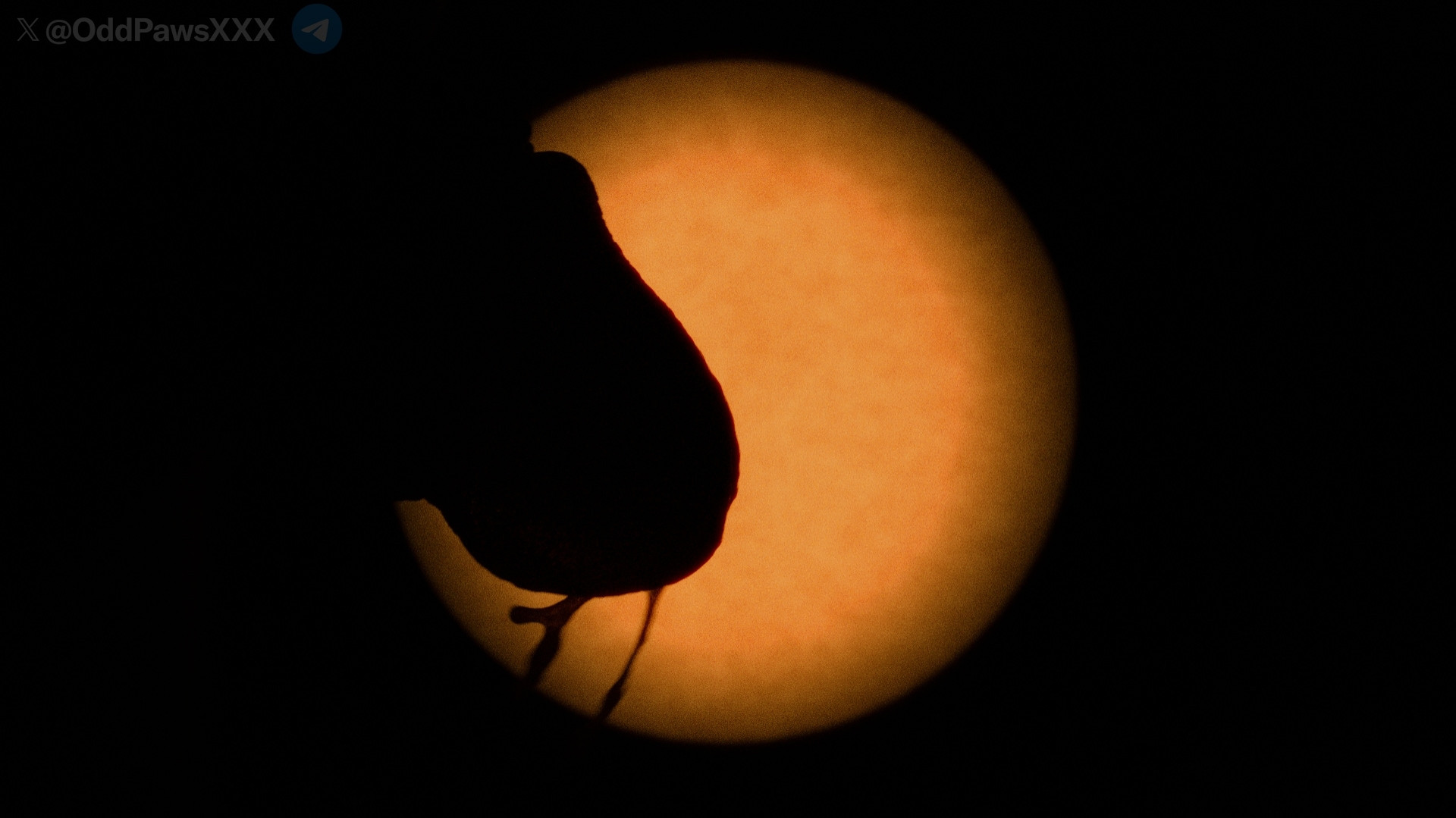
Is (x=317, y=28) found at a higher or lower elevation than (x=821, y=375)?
higher

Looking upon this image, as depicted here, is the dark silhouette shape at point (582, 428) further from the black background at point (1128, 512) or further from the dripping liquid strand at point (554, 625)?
the black background at point (1128, 512)

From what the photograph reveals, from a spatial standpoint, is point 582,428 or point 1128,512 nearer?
point 582,428

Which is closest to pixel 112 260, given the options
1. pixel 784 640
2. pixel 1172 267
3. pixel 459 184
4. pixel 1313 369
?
pixel 459 184

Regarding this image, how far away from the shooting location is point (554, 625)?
20.4 inches

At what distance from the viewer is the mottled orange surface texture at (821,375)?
0.53 meters

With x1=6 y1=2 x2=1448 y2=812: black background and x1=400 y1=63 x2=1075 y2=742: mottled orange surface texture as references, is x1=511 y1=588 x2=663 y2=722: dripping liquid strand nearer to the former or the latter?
x1=400 y1=63 x2=1075 y2=742: mottled orange surface texture

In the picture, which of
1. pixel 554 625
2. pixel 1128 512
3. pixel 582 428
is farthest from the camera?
pixel 1128 512

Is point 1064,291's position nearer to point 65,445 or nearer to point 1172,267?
point 1172,267

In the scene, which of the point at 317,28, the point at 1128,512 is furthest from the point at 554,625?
the point at 1128,512

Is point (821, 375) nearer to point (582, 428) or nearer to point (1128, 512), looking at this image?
point (582, 428)

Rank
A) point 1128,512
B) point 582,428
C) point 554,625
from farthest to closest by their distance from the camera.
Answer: point 1128,512, point 554,625, point 582,428

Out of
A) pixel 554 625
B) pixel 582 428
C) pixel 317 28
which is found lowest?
pixel 554 625

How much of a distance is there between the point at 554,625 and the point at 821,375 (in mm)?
270

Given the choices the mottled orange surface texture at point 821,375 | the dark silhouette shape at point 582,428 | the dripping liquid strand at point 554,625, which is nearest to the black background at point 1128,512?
the mottled orange surface texture at point 821,375
